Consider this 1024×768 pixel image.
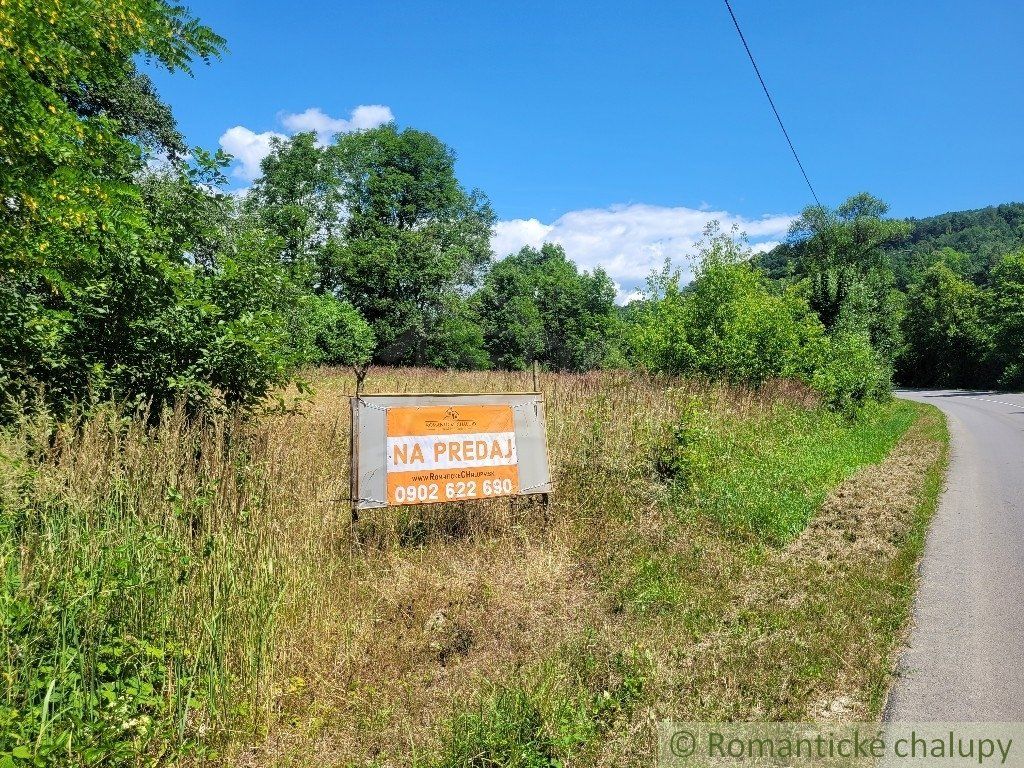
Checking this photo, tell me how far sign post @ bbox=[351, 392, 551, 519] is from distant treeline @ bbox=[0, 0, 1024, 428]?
4.58ft

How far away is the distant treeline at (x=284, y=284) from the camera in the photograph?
13.2ft

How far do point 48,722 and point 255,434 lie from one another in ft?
10.9

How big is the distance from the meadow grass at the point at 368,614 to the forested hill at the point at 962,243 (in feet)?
225

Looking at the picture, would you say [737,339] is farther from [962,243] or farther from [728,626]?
[962,243]

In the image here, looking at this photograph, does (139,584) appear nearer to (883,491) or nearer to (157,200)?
(157,200)

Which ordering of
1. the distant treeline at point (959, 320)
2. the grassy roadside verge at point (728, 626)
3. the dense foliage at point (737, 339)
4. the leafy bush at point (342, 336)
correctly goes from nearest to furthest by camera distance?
the grassy roadside verge at point (728, 626) < the dense foliage at point (737, 339) < the leafy bush at point (342, 336) < the distant treeline at point (959, 320)

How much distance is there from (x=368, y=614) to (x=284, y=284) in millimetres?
3773

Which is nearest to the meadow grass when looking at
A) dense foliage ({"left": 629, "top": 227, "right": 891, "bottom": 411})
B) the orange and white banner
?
the orange and white banner

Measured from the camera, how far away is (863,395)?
59.6 ft

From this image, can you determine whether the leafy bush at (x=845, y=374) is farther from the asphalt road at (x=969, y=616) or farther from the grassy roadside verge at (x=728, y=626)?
the grassy roadside verge at (x=728, y=626)

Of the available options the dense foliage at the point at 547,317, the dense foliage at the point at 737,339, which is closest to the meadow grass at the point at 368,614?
the dense foliage at the point at 737,339

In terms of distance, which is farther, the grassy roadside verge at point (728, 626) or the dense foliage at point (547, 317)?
the dense foliage at point (547, 317)

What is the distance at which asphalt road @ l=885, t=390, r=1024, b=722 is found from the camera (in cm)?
340

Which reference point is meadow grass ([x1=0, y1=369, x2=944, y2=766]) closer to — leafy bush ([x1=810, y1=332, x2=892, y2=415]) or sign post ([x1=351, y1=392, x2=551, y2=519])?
sign post ([x1=351, y1=392, x2=551, y2=519])
